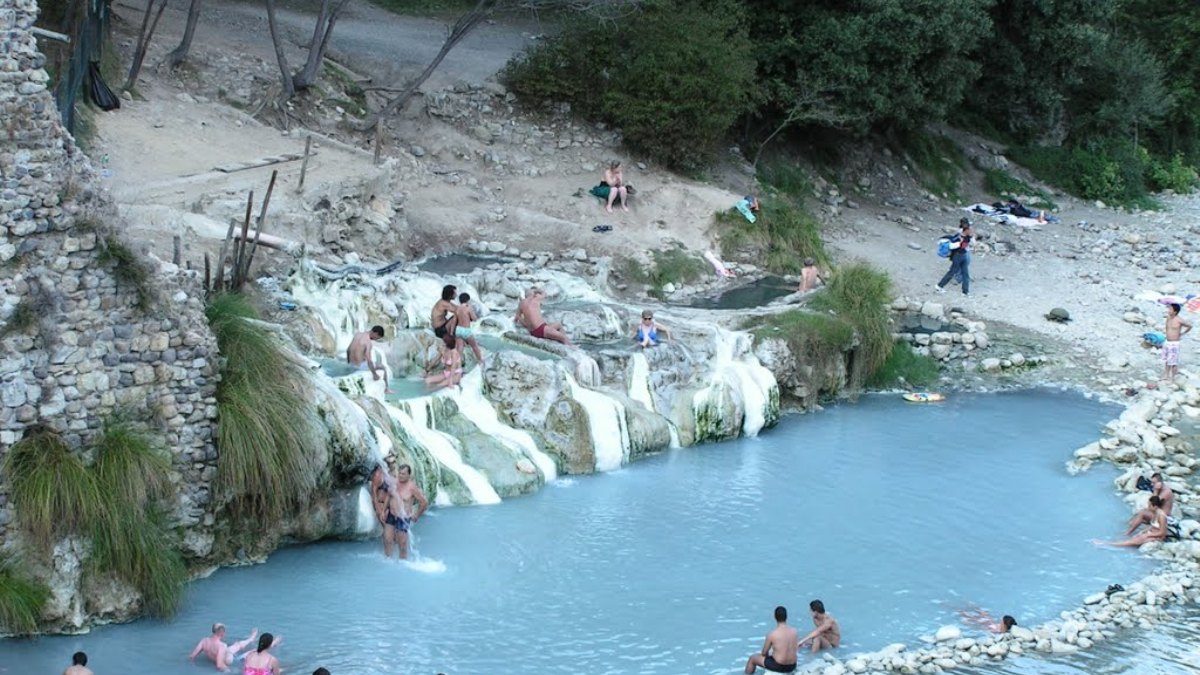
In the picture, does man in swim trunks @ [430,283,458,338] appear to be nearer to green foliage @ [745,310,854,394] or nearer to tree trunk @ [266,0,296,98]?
green foliage @ [745,310,854,394]

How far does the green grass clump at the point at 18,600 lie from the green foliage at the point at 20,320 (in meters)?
2.12

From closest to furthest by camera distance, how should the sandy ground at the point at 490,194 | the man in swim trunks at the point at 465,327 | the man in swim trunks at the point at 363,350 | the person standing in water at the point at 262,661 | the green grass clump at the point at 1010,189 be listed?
the person standing in water at the point at 262,661
the man in swim trunks at the point at 363,350
the man in swim trunks at the point at 465,327
the sandy ground at the point at 490,194
the green grass clump at the point at 1010,189

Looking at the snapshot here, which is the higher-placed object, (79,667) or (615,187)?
(615,187)

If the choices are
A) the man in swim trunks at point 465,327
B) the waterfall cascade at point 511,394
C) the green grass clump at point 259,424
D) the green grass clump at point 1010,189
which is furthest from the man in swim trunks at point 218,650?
the green grass clump at point 1010,189

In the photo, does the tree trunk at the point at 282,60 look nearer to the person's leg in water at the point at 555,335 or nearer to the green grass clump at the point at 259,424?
the person's leg in water at the point at 555,335

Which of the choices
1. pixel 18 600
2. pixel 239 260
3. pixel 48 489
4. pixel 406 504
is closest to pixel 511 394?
pixel 406 504

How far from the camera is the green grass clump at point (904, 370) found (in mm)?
24672

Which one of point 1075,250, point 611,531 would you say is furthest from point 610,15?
point 611,531

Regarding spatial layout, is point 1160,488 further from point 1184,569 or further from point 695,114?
point 695,114

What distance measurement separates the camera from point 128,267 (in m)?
14.6

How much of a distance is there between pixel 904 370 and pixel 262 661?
46.6 ft

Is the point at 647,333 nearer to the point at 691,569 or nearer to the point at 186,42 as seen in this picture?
the point at 691,569

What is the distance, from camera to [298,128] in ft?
88.3

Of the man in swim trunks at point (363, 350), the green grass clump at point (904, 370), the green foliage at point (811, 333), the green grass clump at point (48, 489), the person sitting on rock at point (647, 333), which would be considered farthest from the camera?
the green grass clump at point (904, 370)
